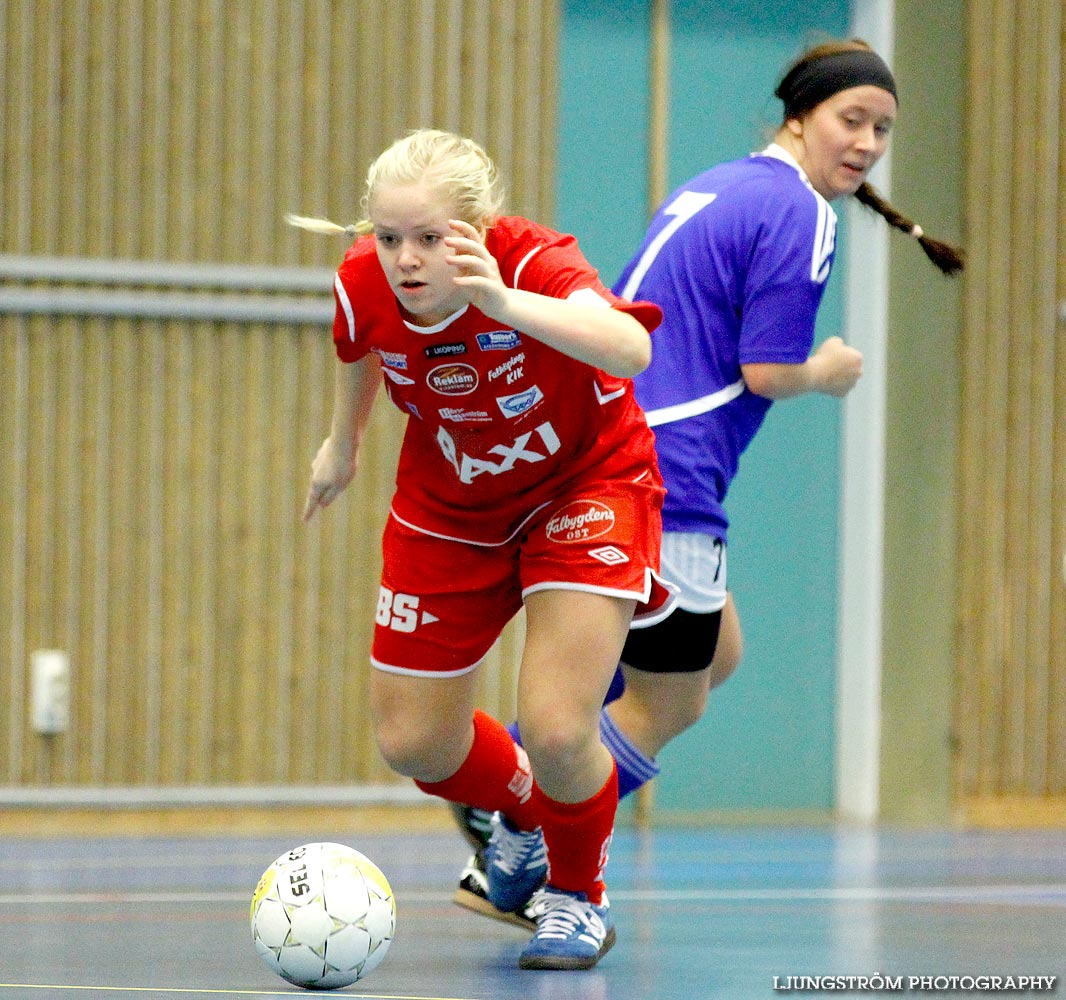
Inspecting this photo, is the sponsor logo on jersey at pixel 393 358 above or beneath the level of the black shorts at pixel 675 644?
above

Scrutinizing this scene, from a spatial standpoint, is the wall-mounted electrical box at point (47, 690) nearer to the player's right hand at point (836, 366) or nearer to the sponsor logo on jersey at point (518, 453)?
the sponsor logo on jersey at point (518, 453)

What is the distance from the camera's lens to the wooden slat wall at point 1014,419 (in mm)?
6105

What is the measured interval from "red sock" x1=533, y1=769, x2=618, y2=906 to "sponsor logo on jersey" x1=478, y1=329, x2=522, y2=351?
2.36ft

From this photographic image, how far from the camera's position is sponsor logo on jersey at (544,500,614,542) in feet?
8.81

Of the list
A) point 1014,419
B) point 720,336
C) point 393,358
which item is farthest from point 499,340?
point 1014,419

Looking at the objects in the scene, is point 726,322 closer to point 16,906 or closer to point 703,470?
point 703,470

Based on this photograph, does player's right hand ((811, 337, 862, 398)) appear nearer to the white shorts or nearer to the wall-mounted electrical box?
the white shorts

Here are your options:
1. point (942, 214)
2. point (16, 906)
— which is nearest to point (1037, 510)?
point (942, 214)

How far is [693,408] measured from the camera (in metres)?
3.06

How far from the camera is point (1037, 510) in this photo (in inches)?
244

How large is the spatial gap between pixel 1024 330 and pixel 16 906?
4.15 meters

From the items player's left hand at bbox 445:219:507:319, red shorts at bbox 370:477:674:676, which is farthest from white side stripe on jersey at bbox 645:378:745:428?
player's left hand at bbox 445:219:507:319

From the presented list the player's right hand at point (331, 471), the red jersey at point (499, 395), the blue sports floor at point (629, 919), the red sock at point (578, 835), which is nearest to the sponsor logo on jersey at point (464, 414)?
the red jersey at point (499, 395)

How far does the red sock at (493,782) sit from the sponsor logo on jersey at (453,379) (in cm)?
68
